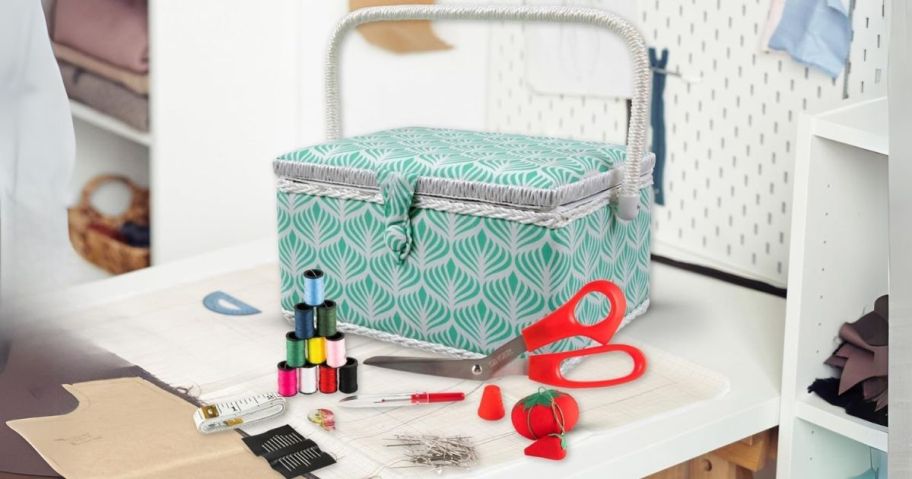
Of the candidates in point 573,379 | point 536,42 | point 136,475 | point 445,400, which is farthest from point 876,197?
point 136,475

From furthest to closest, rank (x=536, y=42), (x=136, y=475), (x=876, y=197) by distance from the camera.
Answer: (x=536, y=42) → (x=876, y=197) → (x=136, y=475)

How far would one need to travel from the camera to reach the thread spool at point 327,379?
36.1 inches

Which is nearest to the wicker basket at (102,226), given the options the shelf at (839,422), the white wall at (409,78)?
the white wall at (409,78)

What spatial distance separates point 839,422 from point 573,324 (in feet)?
0.79

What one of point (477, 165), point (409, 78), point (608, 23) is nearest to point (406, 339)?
point (477, 165)

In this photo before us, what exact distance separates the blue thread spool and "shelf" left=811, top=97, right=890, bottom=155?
44cm

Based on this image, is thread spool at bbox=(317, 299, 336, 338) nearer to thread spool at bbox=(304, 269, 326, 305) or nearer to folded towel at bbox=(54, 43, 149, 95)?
thread spool at bbox=(304, 269, 326, 305)

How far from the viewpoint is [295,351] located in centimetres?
91

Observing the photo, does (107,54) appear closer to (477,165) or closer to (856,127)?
(477,165)

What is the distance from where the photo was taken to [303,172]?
103 centimetres

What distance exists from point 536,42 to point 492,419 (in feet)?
2.17

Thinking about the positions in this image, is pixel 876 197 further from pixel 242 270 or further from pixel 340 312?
pixel 242 270

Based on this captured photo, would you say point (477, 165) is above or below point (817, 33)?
below

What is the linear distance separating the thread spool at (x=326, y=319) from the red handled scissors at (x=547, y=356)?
74 millimetres
